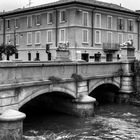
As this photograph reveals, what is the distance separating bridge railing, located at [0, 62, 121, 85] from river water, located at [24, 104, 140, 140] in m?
2.90

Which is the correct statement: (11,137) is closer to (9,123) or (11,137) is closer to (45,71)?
(9,123)

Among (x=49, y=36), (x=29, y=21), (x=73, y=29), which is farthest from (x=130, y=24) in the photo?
(x=29, y=21)

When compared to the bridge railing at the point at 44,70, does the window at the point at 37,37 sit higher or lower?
higher

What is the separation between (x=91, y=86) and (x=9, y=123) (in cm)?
900

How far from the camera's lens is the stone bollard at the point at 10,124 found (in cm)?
1292

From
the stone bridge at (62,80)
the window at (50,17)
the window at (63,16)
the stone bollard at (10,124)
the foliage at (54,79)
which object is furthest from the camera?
the window at (50,17)

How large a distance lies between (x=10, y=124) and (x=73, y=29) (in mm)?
26317

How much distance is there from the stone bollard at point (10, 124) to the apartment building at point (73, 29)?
966 inches

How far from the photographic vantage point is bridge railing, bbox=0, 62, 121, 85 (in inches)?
559

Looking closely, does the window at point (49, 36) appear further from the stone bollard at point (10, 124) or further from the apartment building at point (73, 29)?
the stone bollard at point (10, 124)

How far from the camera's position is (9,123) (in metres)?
13.0

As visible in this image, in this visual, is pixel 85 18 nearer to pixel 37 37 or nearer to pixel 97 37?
pixel 97 37

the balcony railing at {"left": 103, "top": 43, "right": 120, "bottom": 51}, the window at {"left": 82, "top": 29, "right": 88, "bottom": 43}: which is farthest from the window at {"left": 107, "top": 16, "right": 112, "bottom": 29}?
the window at {"left": 82, "top": 29, "right": 88, "bottom": 43}

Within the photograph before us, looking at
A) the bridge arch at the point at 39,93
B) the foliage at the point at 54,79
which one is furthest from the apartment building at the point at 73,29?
the foliage at the point at 54,79
